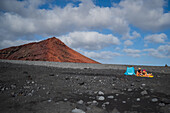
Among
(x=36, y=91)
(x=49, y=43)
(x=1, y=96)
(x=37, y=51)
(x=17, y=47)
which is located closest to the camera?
(x=1, y=96)

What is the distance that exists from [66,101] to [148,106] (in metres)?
2.58

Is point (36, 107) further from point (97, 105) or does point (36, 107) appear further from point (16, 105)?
point (97, 105)

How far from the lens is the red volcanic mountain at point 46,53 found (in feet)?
106

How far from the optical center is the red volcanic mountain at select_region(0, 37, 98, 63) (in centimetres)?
3228

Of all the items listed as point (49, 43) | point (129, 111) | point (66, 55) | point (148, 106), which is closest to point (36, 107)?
point (129, 111)

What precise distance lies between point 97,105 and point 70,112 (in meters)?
0.92

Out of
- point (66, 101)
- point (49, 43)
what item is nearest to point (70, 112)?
point (66, 101)

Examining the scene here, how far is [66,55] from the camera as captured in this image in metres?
35.3

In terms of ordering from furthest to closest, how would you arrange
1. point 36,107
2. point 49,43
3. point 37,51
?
point 49,43 → point 37,51 → point 36,107

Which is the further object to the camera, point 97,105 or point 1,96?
point 1,96

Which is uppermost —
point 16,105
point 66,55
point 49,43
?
point 49,43

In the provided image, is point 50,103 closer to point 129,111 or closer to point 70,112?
point 70,112

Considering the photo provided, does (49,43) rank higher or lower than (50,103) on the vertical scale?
higher

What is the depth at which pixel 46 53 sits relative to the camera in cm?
3222
